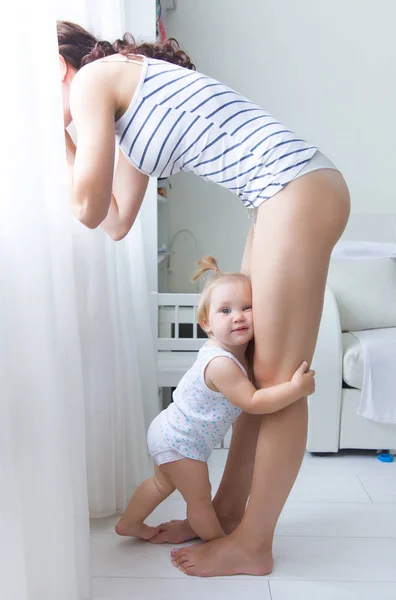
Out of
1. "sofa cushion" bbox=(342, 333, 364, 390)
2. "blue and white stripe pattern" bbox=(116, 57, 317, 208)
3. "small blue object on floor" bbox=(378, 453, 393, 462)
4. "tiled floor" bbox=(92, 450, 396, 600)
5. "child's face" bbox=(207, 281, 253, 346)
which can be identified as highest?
"blue and white stripe pattern" bbox=(116, 57, 317, 208)

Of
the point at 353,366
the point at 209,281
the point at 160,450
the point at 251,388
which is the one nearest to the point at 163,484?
the point at 160,450

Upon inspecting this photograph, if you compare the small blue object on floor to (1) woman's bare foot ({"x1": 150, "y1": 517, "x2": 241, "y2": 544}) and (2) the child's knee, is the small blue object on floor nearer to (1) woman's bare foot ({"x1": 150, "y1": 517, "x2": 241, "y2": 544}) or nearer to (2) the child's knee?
(1) woman's bare foot ({"x1": 150, "y1": 517, "x2": 241, "y2": 544})

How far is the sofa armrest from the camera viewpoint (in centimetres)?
209

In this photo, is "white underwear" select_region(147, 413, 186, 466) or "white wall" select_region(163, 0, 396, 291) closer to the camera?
"white underwear" select_region(147, 413, 186, 466)

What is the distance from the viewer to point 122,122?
3.77ft

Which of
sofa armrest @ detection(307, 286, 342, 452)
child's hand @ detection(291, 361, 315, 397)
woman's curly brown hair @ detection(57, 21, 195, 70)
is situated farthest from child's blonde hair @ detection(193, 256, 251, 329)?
sofa armrest @ detection(307, 286, 342, 452)

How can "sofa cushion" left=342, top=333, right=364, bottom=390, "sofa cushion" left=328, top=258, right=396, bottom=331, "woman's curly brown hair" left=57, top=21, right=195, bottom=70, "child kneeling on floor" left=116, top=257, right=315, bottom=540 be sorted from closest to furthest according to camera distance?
"woman's curly brown hair" left=57, top=21, right=195, bottom=70
"child kneeling on floor" left=116, top=257, right=315, bottom=540
"sofa cushion" left=342, top=333, right=364, bottom=390
"sofa cushion" left=328, top=258, right=396, bottom=331

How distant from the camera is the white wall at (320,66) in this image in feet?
10.1

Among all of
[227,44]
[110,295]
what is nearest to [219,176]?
[110,295]

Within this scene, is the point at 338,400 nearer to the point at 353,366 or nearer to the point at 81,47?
the point at 353,366

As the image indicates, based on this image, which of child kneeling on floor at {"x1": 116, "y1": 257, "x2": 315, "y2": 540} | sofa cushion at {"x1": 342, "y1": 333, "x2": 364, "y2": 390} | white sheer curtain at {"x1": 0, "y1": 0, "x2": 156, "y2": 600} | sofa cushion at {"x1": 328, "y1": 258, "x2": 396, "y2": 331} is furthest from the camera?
sofa cushion at {"x1": 328, "y1": 258, "x2": 396, "y2": 331}

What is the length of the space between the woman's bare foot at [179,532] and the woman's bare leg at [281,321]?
116 millimetres

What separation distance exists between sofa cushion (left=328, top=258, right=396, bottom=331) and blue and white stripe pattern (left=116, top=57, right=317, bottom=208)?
4.15 feet

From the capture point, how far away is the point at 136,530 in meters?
1.48
